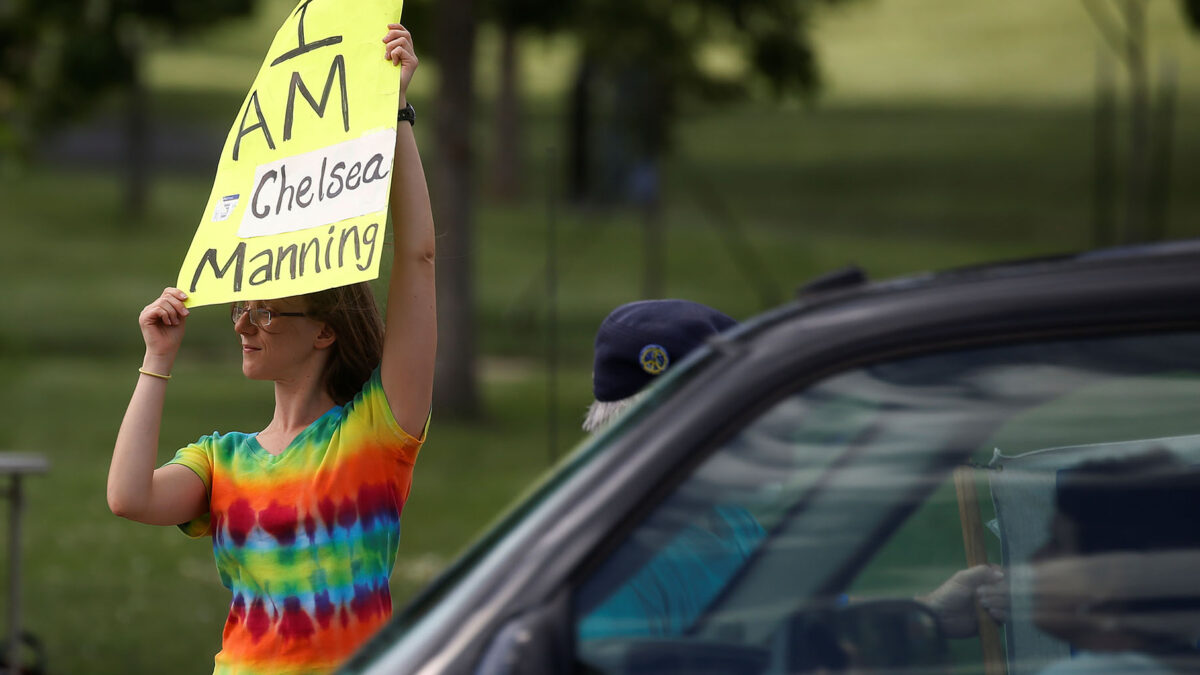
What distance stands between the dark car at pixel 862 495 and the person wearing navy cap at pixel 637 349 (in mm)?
1000

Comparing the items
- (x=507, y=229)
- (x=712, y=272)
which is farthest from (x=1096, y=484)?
(x=507, y=229)

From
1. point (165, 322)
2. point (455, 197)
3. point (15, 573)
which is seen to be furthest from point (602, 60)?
point (165, 322)

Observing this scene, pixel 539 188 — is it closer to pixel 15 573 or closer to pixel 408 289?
pixel 15 573

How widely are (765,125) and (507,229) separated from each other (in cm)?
1790

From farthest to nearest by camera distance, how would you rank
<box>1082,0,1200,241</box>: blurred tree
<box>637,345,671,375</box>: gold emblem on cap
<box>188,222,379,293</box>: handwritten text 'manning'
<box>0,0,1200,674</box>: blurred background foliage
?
<box>1082,0,1200,241</box>: blurred tree
<box>0,0,1200,674</box>: blurred background foliage
<box>637,345,671,375</box>: gold emblem on cap
<box>188,222,379,293</box>: handwritten text 'manning'

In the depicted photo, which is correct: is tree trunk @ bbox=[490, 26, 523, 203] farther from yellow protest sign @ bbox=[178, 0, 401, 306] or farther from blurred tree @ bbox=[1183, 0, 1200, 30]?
yellow protest sign @ bbox=[178, 0, 401, 306]

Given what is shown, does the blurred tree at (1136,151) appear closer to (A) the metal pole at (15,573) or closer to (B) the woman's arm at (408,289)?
(A) the metal pole at (15,573)

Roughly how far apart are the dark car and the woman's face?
888 millimetres

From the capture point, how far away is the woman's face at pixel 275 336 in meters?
2.49

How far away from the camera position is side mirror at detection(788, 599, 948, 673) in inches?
65.1

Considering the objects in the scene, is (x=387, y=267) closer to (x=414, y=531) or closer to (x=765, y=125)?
(x=414, y=531)

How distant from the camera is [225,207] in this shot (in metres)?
2.54

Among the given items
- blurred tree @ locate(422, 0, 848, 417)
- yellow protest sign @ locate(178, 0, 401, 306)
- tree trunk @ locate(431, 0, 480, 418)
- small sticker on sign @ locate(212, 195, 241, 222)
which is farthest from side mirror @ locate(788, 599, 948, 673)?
tree trunk @ locate(431, 0, 480, 418)

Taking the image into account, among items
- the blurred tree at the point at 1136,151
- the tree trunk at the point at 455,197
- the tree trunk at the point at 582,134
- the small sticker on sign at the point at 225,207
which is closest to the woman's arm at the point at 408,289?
the small sticker on sign at the point at 225,207
